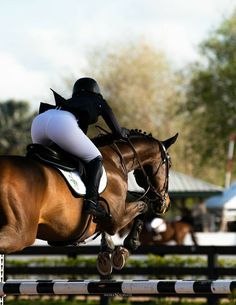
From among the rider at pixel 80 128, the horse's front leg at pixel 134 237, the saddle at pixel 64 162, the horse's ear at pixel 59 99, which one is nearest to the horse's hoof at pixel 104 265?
the rider at pixel 80 128

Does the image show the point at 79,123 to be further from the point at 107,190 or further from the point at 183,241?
the point at 183,241

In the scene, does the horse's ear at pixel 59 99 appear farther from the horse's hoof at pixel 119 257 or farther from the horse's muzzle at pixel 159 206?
the horse's muzzle at pixel 159 206

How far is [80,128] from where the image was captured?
10.8m

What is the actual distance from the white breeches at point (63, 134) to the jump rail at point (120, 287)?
1.53 meters

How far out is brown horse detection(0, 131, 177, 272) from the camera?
939 centimetres

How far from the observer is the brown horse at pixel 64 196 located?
9.39 metres

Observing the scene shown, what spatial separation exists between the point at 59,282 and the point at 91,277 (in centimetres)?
1133

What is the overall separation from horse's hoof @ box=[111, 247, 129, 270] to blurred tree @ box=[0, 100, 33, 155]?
226 feet

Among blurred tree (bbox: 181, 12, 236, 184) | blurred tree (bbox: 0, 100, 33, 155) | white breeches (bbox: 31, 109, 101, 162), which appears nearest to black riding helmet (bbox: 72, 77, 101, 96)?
white breeches (bbox: 31, 109, 101, 162)

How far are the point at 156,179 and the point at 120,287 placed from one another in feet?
9.76

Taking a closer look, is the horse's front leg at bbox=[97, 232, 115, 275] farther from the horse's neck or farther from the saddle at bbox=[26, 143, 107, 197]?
the horse's neck

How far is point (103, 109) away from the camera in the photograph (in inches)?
429

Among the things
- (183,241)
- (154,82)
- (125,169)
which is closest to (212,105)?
(154,82)

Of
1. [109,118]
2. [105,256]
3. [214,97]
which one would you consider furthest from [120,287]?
[214,97]
